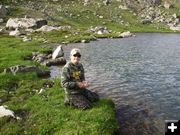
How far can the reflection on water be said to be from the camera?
22234 millimetres

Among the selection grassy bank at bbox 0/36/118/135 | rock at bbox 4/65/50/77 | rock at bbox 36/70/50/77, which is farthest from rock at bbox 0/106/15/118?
rock at bbox 36/70/50/77

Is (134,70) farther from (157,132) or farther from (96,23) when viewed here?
(96,23)

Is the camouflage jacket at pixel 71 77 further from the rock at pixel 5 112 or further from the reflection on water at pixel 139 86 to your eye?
Result: the reflection on water at pixel 139 86

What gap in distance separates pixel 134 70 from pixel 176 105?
637 inches

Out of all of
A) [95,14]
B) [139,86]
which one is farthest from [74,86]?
[95,14]

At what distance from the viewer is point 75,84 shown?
68.3ft

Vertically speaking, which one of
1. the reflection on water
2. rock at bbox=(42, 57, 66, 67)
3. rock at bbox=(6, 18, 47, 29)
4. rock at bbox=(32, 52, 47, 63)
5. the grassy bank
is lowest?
the reflection on water

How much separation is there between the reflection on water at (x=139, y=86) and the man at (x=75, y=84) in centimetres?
304

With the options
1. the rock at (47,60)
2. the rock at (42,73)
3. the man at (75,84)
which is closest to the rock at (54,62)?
the rock at (47,60)

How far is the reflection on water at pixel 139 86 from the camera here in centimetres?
2223

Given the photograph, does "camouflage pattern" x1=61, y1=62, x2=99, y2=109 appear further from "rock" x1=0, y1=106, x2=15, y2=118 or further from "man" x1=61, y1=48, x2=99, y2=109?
"rock" x1=0, y1=106, x2=15, y2=118

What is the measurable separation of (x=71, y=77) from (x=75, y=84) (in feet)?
2.07

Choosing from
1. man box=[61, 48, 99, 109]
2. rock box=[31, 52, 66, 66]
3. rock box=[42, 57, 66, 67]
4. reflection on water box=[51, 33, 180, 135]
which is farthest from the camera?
rock box=[31, 52, 66, 66]

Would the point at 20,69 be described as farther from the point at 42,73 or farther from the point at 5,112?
the point at 5,112
